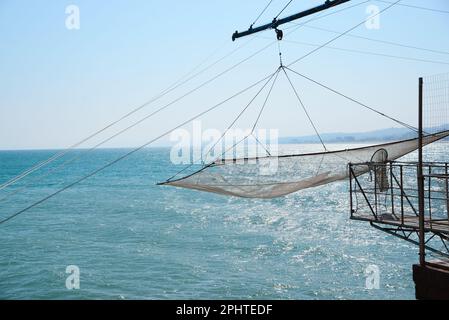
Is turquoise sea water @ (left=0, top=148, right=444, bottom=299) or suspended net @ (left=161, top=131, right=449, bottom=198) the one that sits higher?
suspended net @ (left=161, top=131, right=449, bottom=198)

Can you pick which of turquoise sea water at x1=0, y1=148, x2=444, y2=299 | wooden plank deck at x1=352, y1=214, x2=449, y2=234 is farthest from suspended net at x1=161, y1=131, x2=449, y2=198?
turquoise sea water at x1=0, y1=148, x2=444, y2=299

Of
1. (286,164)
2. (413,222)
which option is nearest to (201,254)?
(286,164)

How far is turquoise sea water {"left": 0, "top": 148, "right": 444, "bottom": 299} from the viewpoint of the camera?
731 inches

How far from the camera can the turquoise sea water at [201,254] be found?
18.6 metres

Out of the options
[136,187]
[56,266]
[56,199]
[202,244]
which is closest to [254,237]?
[202,244]

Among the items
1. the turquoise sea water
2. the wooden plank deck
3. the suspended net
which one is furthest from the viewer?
the turquoise sea water

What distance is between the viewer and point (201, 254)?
24359 millimetres

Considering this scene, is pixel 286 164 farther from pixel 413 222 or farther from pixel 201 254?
pixel 201 254

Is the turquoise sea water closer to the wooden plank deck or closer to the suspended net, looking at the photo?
the suspended net

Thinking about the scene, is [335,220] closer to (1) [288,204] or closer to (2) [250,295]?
(1) [288,204]

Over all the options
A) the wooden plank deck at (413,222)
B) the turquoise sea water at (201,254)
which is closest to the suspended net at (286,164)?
the wooden plank deck at (413,222)

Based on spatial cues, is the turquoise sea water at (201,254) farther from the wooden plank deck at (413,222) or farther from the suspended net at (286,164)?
the wooden plank deck at (413,222)

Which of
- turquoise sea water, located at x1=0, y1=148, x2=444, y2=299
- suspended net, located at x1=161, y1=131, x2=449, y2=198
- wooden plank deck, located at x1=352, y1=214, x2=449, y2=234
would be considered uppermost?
suspended net, located at x1=161, y1=131, x2=449, y2=198

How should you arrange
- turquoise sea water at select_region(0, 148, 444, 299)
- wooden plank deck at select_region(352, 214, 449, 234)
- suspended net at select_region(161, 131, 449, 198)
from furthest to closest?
turquoise sea water at select_region(0, 148, 444, 299) < suspended net at select_region(161, 131, 449, 198) < wooden plank deck at select_region(352, 214, 449, 234)
